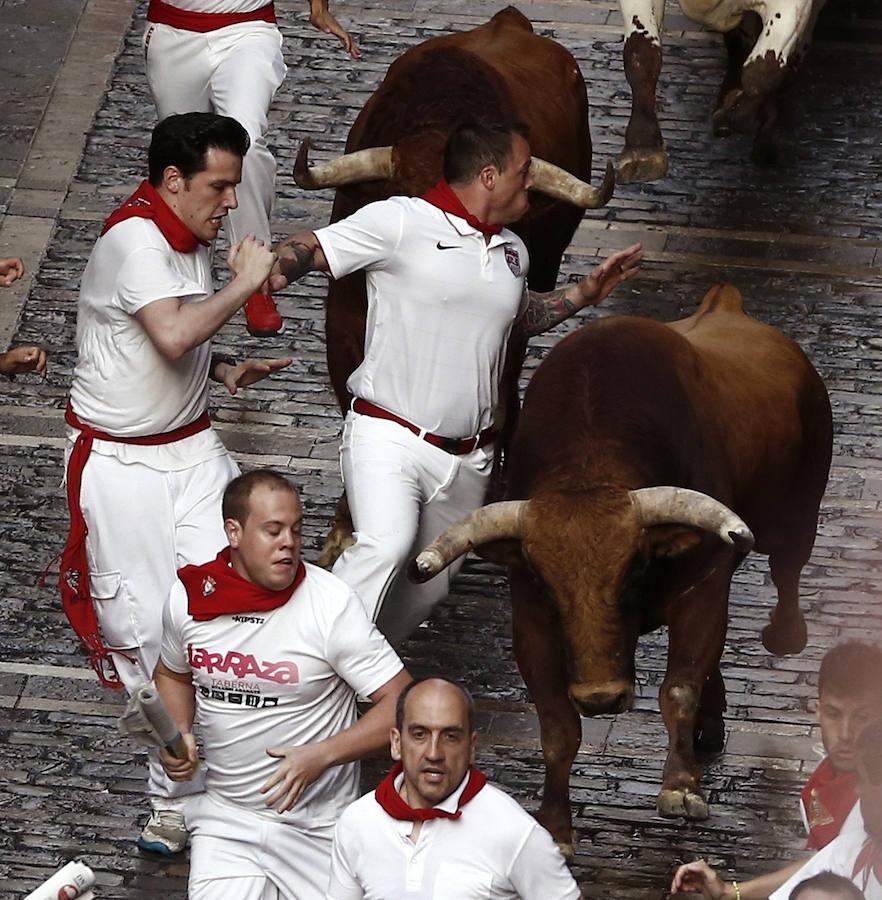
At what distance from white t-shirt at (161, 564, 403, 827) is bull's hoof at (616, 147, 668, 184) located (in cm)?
486

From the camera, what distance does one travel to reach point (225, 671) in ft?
26.6

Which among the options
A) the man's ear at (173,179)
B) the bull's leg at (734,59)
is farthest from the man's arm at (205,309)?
the bull's leg at (734,59)

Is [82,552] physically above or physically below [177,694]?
below

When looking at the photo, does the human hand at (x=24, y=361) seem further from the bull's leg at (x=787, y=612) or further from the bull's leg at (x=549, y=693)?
the bull's leg at (x=787, y=612)

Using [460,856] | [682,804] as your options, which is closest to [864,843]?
[460,856]

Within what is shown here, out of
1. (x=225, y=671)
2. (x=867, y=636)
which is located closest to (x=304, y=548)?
(x=867, y=636)

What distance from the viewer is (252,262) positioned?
8.87 metres

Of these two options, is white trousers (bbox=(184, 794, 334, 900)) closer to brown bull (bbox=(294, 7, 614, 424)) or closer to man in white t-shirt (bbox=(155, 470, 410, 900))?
man in white t-shirt (bbox=(155, 470, 410, 900))

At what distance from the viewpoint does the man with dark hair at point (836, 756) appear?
7031 mm

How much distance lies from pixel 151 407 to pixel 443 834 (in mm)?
2621

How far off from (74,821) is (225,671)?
214 cm

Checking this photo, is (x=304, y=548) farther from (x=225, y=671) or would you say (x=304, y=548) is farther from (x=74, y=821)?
(x=225, y=671)

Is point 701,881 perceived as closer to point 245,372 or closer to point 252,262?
point 252,262

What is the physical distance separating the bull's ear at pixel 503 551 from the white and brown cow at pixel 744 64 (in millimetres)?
3968
